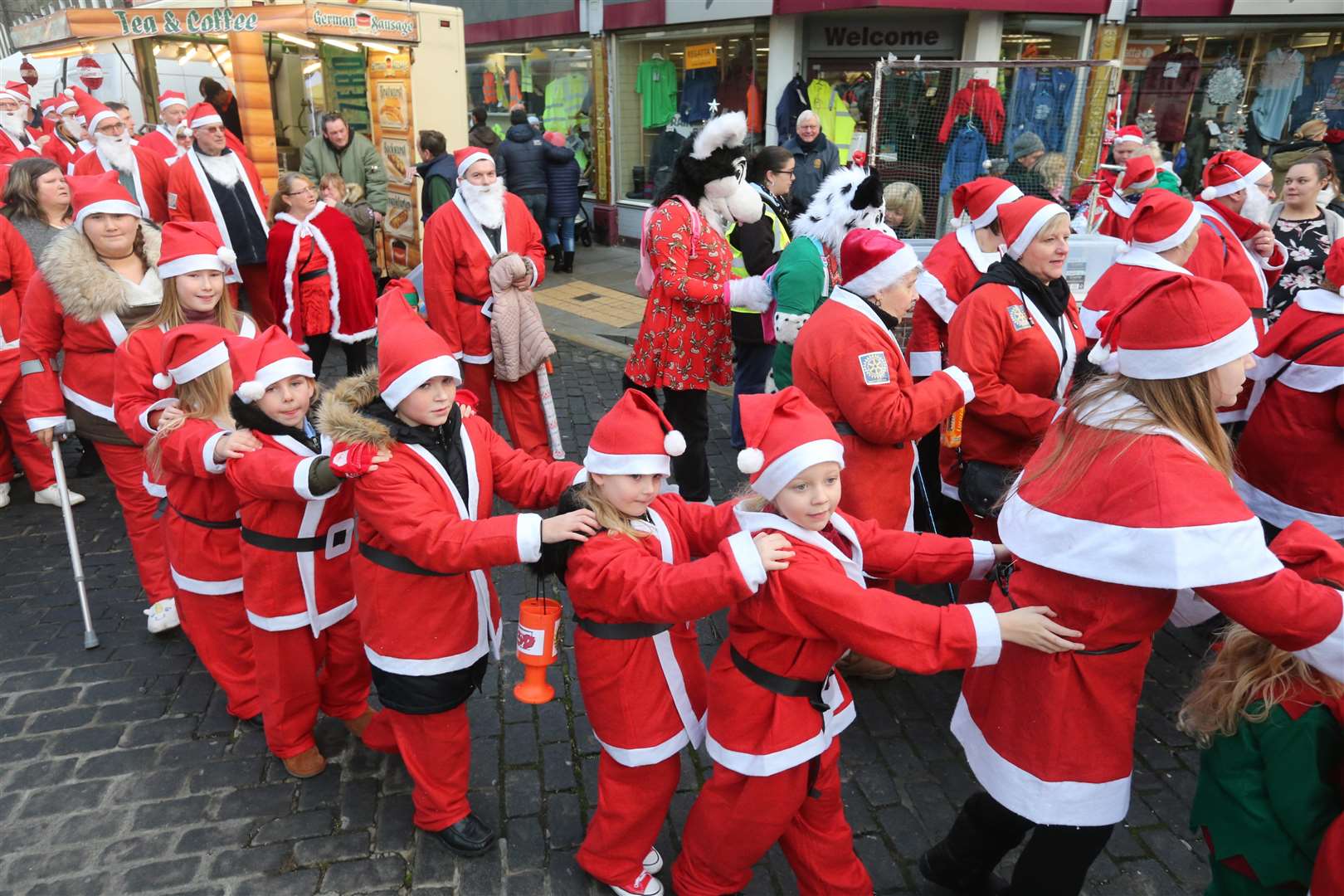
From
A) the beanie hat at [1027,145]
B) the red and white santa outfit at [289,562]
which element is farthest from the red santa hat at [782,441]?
the beanie hat at [1027,145]

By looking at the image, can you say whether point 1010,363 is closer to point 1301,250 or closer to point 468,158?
point 468,158

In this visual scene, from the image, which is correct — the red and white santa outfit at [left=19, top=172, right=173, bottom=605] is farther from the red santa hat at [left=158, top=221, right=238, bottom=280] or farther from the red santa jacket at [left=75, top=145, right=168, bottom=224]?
the red santa jacket at [left=75, top=145, right=168, bottom=224]

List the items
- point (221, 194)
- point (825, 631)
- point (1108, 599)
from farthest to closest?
point (221, 194), point (825, 631), point (1108, 599)

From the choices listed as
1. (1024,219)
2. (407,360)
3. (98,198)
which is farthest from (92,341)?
(1024,219)

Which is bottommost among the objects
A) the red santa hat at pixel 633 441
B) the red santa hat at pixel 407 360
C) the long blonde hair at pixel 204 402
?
the long blonde hair at pixel 204 402

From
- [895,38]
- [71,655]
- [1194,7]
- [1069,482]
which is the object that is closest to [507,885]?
[1069,482]

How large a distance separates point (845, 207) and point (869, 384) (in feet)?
4.60

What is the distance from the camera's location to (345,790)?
338 cm

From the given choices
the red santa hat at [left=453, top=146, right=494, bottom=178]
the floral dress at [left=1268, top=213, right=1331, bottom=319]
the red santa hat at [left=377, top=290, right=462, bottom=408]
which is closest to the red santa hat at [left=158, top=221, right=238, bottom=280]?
the red santa hat at [left=377, top=290, right=462, bottom=408]

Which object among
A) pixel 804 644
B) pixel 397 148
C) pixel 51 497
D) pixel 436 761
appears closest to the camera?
pixel 804 644

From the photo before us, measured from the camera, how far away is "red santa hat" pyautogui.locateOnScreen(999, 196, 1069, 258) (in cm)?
363

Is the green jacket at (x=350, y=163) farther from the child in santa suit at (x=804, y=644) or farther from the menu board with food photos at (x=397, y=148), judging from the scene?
the child in santa suit at (x=804, y=644)

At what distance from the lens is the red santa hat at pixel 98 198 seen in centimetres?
422

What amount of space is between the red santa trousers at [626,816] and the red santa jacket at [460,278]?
334cm
